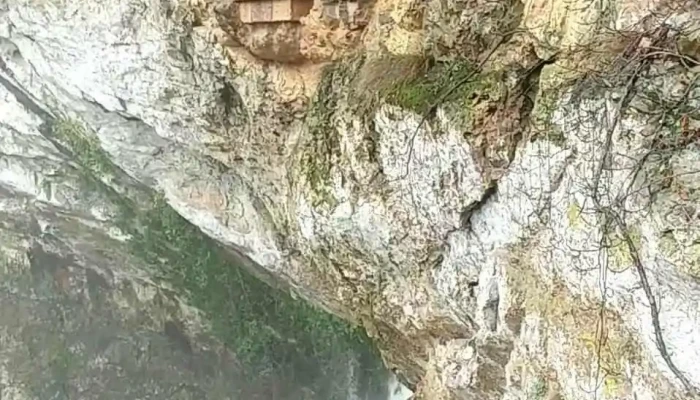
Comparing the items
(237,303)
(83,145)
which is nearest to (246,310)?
(237,303)

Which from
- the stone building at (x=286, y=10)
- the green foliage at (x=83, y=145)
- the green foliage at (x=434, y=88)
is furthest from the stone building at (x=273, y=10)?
the green foliage at (x=83, y=145)

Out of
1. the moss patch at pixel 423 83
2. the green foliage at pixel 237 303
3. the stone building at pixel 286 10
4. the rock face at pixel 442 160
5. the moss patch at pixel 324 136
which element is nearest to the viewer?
Result: the rock face at pixel 442 160

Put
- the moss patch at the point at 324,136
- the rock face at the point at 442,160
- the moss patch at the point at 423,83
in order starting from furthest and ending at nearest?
the moss patch at the point at 324,136
the moss patch at the point at 423,83
the rock face at the point at 442,160

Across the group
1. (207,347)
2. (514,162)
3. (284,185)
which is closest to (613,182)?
(514,162)

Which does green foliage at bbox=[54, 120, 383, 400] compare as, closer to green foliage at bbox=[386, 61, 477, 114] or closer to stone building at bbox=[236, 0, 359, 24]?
stone building at bbox=[236, 0, 359, 24]

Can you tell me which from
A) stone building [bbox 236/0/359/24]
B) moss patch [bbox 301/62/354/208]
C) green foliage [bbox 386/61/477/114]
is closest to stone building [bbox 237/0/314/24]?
stone building [bbox 236/0/359/24]

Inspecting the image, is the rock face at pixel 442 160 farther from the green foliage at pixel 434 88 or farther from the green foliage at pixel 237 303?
the green foliage at pixel 237 303

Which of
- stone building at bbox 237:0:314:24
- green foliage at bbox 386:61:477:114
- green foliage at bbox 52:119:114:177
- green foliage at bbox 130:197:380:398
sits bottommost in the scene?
green foliage at bbox 130:197:380:398

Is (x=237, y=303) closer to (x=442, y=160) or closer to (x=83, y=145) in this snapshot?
(x=83, y=145)

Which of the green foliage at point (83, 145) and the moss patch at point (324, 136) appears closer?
the moss patch at point (324, 136)

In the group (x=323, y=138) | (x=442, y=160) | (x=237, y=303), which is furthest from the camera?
(x=237, y=303)
